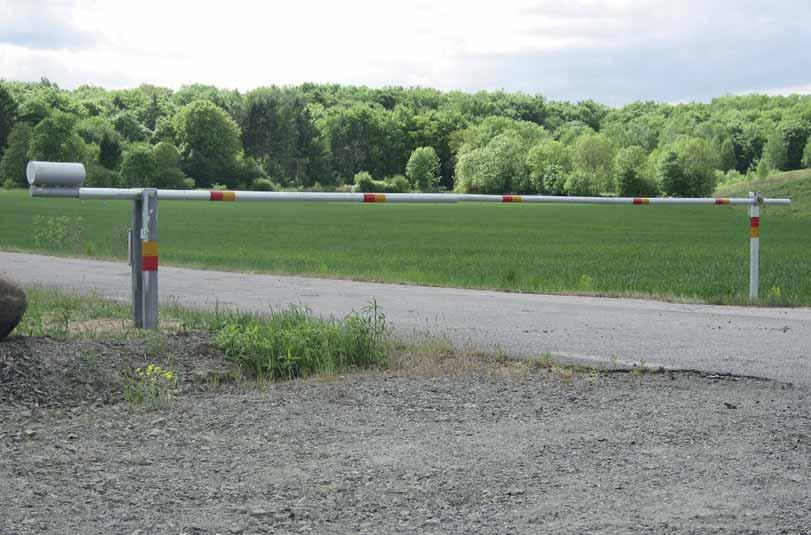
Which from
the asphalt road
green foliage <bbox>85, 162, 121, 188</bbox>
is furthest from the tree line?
the asphalt road

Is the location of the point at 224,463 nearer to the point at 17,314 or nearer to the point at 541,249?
the point at 17,314

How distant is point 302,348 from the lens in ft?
24.7

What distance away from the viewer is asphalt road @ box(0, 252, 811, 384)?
8.13 meters

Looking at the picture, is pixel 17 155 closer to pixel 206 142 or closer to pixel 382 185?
pixel 206 142

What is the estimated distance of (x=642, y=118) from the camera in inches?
5960

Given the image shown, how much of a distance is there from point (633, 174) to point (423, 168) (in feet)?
83.2

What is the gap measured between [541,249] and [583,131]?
384ft

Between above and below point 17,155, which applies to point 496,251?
below

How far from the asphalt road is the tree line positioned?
7606cm

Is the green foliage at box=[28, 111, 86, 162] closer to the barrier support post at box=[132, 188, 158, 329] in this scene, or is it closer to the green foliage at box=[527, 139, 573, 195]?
the green foliage at box=[527, 139, 573, 195]

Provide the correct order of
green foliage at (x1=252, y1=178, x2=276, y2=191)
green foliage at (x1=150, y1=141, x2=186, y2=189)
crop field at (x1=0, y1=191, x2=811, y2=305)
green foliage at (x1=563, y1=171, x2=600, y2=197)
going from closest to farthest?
crop field at (x1=0, y1=191, x2=811, y2=305) < green foliage at (x1=150, y1=141, x2=186, y2=189) < green foliage at (x1=252, y1=178, x2=276, y2=191) < green foliage at (x1=563, y1=171, x2=600, y2=197)

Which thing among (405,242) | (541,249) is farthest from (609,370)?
(405,242)

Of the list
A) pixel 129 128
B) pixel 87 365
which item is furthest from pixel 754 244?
pixel 129 128

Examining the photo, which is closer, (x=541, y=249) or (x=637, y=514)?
(x=637, y=514)
